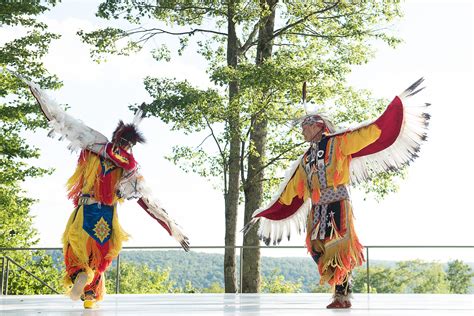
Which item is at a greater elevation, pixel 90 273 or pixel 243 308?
pixel 90 273

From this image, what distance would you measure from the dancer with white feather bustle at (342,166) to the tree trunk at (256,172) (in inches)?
318

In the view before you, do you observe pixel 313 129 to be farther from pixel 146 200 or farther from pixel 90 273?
pixel 90 273

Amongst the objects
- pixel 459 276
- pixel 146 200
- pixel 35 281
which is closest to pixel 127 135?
pixel 146 200

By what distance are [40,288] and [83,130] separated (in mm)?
18061

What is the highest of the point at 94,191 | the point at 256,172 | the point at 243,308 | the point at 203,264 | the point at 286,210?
the point at 256,172

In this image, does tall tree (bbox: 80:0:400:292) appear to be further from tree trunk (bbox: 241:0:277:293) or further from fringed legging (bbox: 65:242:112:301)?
fringed legging (bbox: 65:242:112:301)

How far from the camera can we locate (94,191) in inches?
282

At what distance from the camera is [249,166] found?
1661 cm

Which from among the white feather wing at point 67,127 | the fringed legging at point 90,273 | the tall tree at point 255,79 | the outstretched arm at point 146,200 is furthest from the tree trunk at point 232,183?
the fringed legging at point 90,273

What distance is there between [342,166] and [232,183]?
9251mm

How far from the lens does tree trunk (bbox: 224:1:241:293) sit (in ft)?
51.3

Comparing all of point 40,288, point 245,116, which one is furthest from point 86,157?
point 40,288

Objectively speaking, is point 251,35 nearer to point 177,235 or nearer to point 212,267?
point 212,267

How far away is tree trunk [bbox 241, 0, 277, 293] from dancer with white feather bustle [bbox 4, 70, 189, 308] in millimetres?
8169
